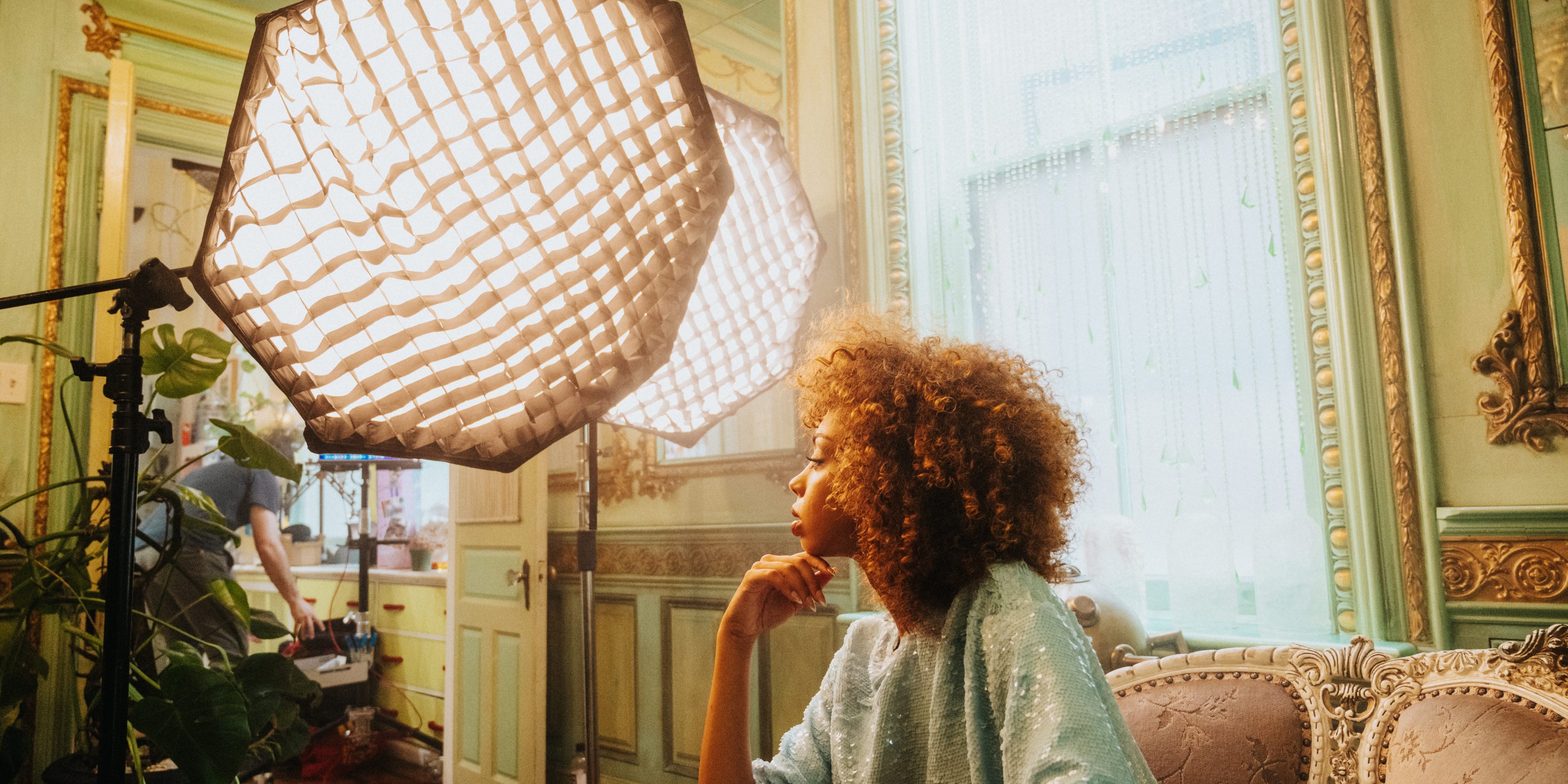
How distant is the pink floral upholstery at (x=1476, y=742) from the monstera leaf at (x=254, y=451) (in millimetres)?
1690

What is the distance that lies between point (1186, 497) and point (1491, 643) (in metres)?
0.51

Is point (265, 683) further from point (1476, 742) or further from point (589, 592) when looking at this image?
point (1476, 742)

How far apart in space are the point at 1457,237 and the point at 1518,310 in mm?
145

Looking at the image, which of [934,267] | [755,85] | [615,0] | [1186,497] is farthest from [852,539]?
[755,85]

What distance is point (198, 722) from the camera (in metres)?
1.39

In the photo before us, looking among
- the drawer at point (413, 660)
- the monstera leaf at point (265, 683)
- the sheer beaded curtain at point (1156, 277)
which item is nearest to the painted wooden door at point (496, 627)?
the monstera leaf at point (265, 683)

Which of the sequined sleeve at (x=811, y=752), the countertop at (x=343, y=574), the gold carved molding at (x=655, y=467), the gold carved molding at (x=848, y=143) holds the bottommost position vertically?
the countertop at (x=343, y=574)

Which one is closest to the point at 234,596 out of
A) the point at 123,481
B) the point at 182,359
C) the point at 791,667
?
the point at 182,359

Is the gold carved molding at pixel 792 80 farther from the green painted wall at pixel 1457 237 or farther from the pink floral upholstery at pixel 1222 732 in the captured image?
the pink floral upholstery at pixel 1222 732

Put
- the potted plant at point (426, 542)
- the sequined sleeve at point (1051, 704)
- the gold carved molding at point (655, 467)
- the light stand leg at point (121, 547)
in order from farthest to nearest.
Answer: the potted plant at point (426, 542) → the gold carved molding at point (655, 467) → the light stand leg at point (121, 547) → the sequined sleeve at point (1051, 704)

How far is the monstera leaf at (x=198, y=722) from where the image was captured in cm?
137

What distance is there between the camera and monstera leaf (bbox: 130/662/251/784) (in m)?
1.37

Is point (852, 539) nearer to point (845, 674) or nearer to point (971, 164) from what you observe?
point (845, 674)

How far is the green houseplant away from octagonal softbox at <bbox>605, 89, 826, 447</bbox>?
69cm
